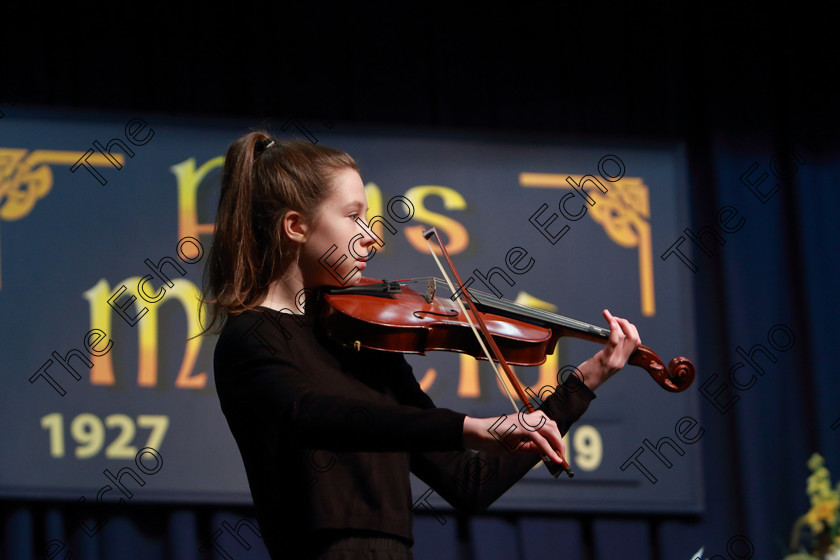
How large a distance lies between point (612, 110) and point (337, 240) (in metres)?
1.77

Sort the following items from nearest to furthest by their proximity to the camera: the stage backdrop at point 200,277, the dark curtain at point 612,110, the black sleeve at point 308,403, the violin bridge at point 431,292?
1. the black sleeve at point 308,403
2. the violin bridge at point 431,292
3. the stage backdrop at point 200,277
4. the dark curtain at point 612,110

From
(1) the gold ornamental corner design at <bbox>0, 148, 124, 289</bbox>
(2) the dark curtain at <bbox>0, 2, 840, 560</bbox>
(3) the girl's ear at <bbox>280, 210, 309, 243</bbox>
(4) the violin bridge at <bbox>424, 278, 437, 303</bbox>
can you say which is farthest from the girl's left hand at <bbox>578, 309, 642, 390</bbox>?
(1) the gold ornamental corner design at <bbox>0, 148, 124, 289</bbox>

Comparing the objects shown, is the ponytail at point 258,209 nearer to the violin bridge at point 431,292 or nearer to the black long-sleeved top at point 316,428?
the black long-sleeved top at point 316,428

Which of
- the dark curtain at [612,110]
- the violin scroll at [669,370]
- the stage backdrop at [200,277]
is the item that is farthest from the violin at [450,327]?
the dark curtain at [612,110]

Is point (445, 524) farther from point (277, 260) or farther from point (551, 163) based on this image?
point (277, 260)

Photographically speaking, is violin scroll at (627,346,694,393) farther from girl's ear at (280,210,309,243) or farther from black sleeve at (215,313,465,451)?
girl's ear at (280,210,309,243)

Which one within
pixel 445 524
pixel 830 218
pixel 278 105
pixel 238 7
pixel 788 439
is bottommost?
pixel 445 524

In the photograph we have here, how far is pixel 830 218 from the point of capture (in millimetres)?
2955

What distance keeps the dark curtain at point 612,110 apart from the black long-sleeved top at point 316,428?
1295mm

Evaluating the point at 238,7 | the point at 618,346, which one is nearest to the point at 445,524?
the point at 618,346

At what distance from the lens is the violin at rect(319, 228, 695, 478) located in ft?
4.24

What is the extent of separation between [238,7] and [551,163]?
3.22 feet

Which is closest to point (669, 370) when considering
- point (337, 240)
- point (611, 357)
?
point (611, 357)

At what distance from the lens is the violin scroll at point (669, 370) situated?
1.34 meters
